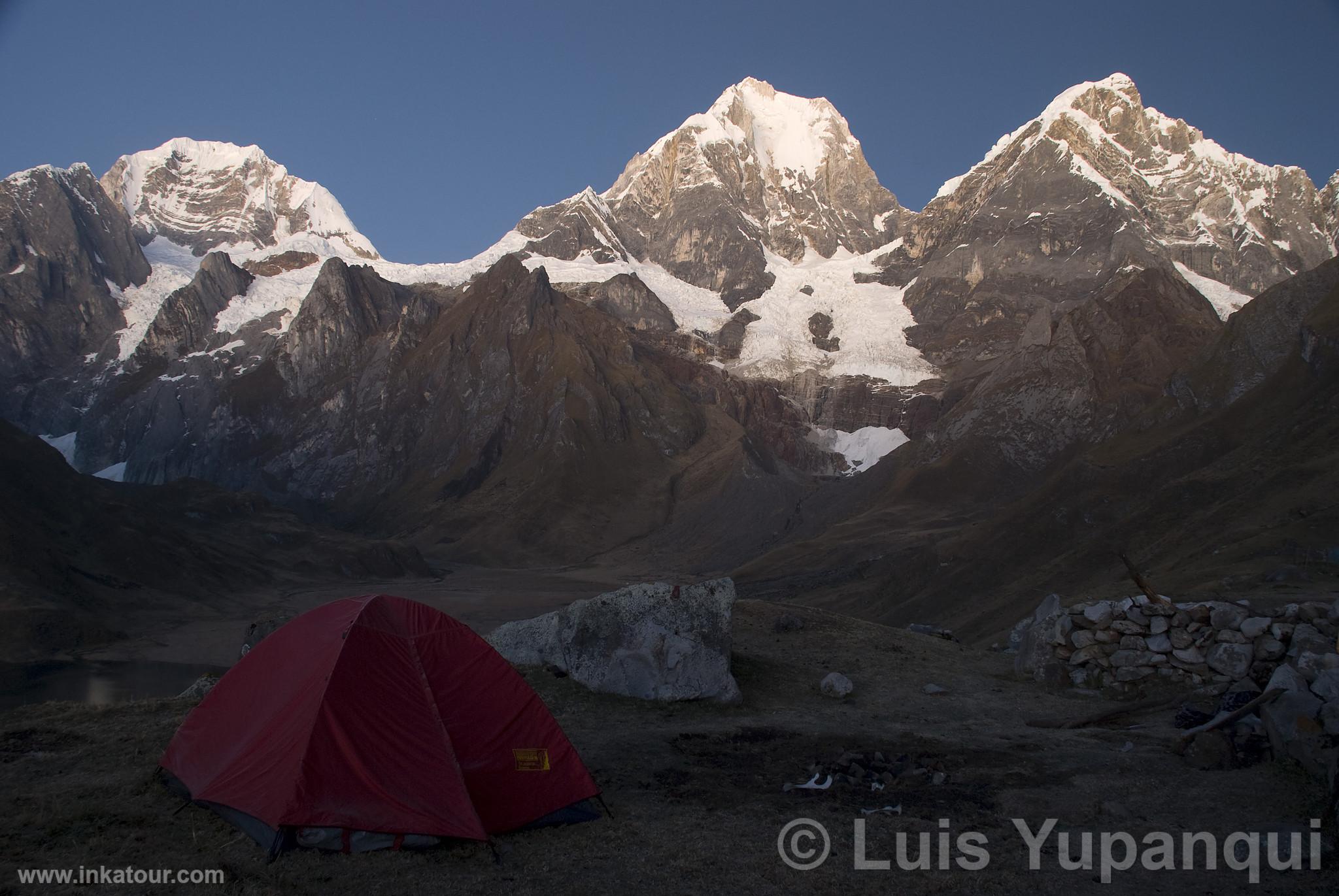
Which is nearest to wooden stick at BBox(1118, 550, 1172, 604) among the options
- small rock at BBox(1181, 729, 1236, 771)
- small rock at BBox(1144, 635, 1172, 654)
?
small rock at BBox(1144, 635, 1172, 654)

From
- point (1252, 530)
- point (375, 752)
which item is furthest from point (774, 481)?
point (375, 752)

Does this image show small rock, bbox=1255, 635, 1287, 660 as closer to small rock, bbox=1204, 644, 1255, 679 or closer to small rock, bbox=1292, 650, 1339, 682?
small rock, bbox=1204, 644, 1255, 679

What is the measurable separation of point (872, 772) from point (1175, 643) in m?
10.8

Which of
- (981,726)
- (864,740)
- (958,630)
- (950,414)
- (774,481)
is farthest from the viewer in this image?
(774,481)

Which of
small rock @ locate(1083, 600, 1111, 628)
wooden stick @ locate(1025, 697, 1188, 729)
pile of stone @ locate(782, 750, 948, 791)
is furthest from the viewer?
small rock @ locate(1083, 600, 1111, 628)

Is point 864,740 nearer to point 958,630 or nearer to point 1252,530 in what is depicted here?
point 1252,530

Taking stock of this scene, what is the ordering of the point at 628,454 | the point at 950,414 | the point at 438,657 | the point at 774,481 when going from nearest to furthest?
the point at 438,657 → the point at 950,414 → the point at 774,481 → the point at 628,454

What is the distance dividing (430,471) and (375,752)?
17477 centimetres

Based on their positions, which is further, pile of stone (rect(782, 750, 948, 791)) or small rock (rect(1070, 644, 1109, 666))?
small rock (rect(1070, 644, 1109, 666))

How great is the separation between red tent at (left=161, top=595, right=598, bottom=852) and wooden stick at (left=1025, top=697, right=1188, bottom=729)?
10.7 metres

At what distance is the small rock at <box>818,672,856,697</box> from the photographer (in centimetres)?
2223

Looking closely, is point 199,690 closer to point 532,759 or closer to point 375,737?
point 375,737

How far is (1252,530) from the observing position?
44625 millimetres

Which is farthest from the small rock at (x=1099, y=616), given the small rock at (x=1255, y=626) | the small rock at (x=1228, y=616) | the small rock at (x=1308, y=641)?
the small rock at (x=1308, y=641)
